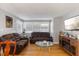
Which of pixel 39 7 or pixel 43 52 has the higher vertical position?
pixel 39 7

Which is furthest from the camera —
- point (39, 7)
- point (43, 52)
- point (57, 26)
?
point (57, 26)

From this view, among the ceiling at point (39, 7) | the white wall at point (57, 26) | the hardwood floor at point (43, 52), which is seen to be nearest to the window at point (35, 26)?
the white wall at point (57, 26)

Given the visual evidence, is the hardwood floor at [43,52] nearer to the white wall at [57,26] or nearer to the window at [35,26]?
the white wall at [57,26]

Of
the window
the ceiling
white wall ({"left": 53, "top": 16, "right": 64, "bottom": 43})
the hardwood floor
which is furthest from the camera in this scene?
the window

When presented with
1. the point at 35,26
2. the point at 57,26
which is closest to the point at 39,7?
the point at 57,26

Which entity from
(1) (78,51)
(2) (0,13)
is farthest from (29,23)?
(1) (78,51)

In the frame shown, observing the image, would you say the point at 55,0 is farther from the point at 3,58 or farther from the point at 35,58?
the point at 3,58

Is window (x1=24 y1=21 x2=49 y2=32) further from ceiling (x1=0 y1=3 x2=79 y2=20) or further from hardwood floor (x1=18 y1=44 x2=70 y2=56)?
hardwood floor (x1=18 y1=44 x2=70 y2=56)

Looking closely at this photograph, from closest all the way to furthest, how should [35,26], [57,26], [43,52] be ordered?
1. [43,52]
2. [57,26]
3. [35,26]

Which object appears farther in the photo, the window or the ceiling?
the window

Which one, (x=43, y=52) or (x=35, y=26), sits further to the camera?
(x=35, y=26)

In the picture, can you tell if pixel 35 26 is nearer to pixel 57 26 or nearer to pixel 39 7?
pixel 57 26

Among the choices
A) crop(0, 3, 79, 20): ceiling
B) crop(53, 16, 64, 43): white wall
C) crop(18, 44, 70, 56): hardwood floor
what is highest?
crop(0, 3, 79, 20): ceiling

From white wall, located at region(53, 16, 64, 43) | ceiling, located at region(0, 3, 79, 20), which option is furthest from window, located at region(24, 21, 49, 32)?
ceiling, located at region(0, 3, 79, 20)
